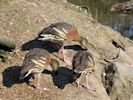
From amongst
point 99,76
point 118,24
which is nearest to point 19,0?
point 99,76

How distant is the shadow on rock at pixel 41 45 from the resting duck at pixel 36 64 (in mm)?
1230

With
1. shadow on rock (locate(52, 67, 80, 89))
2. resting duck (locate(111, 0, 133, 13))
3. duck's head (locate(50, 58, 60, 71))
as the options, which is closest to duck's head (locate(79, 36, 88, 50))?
shadow on rock (locate(52, 67, 80, 89))

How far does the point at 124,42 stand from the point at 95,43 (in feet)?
5.26

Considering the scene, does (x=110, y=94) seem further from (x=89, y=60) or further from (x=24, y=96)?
(x=24, y=96)

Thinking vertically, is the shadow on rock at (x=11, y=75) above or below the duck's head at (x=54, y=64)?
below

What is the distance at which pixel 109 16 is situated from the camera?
24547 mm

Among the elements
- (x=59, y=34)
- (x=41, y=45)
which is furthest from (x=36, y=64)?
(x=41, y=45)

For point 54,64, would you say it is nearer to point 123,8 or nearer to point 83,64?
point 83,64

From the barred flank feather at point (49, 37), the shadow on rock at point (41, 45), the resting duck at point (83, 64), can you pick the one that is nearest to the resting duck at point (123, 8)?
the shadow on rock at point (41, 45)

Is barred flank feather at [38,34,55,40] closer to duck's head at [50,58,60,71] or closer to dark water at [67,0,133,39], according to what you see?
duck's head at [50,58,60,71]

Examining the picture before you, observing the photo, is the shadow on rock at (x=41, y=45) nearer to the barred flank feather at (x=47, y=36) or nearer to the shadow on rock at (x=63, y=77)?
the barred flank feather at (x=47, y=36)

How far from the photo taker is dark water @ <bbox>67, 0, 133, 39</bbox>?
875 inches

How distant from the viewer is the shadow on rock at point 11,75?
1074 cm

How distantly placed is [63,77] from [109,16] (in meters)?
13.7
